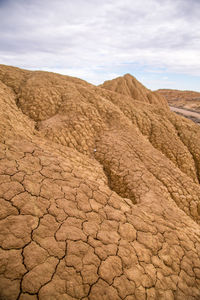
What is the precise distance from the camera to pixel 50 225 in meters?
1.30

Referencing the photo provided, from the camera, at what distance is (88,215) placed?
1.52 meters

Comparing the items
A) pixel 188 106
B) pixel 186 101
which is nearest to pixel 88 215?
pixel 188 106

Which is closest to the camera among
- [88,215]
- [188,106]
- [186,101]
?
[88,215]

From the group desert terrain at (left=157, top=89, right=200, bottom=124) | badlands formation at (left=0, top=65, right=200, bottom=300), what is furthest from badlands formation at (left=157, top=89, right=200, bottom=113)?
badlands formation at (left=0, top=65, right=200, bottom=300)

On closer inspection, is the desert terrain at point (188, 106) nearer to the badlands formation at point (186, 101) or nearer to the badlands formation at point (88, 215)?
the badlands formation at point (186, 101)

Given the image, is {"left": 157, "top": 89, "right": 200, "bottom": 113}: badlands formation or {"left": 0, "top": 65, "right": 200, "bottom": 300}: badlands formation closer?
{"left": 0, "top": 65, "right": 200, "bottom": 300}: badlands formation

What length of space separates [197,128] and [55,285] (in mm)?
4659

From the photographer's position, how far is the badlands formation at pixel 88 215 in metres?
1.09

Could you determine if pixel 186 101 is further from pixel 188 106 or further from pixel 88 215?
pixel 88 215

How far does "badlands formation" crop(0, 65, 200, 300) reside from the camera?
3.58ft

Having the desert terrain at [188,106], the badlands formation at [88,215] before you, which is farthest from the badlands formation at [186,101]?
the badlands formation at [88,215]

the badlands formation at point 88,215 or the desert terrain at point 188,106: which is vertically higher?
the desert terrain at point 188,106

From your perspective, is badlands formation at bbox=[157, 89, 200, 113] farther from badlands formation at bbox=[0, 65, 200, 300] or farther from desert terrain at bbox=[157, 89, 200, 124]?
badlands formation at bbox=[0, 65, 200, 300]

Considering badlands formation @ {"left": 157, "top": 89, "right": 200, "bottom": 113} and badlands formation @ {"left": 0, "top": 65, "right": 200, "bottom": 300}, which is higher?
badlands formation @ {"left": 157, "top": 89, "right": 200, "bottom": 113}
